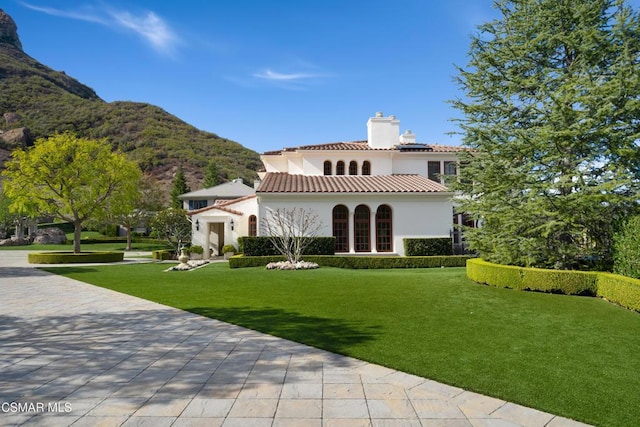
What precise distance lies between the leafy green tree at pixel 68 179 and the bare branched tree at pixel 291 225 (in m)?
13.9

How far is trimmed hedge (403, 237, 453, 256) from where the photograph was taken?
2294cm

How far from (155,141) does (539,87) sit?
101 meters

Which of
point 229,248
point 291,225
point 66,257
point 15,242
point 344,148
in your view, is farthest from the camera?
point 15,242

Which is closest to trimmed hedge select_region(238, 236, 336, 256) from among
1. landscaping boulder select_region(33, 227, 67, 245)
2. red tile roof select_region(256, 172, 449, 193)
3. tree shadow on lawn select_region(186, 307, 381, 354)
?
red tile roof select_region(256, 172, 449, 193)

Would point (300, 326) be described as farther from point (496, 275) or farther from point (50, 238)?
point (50, 238)

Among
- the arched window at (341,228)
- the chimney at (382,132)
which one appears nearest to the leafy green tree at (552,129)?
the arched window at (341,228)

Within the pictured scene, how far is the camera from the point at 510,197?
1320 centimetres

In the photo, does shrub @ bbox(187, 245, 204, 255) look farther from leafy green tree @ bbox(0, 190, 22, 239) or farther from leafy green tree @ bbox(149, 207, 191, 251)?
leafy green tree @ bbox(0, 190, 22, 239)

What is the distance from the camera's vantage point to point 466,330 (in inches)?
297

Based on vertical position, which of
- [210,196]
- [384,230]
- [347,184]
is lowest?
[384,230]

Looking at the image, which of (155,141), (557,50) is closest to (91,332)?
(557,50)

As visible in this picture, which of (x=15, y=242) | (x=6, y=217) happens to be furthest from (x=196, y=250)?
(x=6, y=217)

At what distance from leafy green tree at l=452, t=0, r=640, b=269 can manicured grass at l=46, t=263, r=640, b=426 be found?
2.43 m

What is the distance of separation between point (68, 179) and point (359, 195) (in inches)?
828
